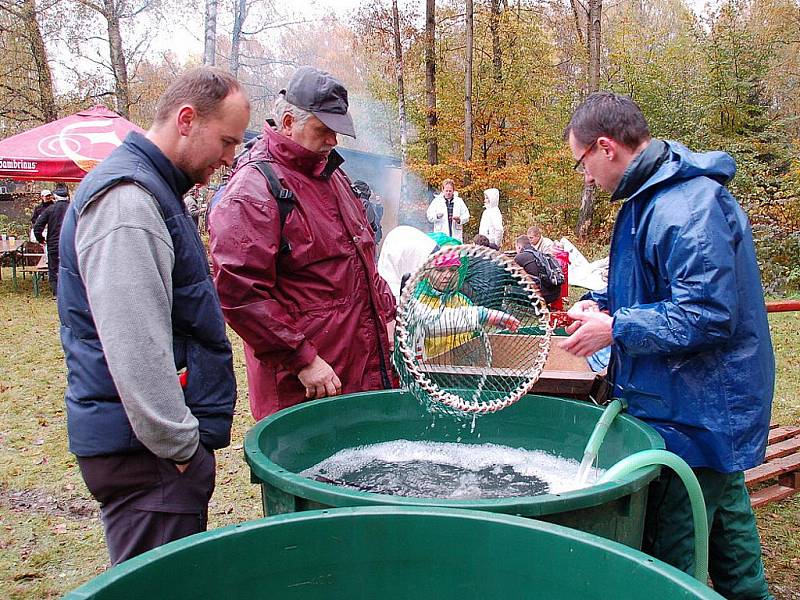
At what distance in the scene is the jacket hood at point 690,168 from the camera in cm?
222

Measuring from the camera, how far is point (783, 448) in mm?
4418

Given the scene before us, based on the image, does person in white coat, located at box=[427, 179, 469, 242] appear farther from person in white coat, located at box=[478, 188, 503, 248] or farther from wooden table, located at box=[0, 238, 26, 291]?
wooden table, located at box=[0, 238, 26, 291]

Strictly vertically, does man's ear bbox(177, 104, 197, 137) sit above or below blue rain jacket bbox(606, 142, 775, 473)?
above

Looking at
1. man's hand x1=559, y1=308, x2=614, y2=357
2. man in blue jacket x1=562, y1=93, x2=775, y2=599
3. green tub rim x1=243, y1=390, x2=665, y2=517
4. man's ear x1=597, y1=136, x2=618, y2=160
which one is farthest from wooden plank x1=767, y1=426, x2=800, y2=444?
green tub rim x1=243, y1=390, x2=665, y2=517

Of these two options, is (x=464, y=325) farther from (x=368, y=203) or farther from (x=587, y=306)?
(x=368, y=203)

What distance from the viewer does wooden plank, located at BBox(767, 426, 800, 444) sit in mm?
4617

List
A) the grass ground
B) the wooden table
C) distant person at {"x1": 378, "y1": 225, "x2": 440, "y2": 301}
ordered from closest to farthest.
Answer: the grass ground < distant person at {"x1": 378, "y1": 225, "x2": 440, "y2": 301} < the wooden table

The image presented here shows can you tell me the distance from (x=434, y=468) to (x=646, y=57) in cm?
2084

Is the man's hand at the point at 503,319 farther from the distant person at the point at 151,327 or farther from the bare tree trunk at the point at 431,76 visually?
the bare tree trunk at the point at 431,76

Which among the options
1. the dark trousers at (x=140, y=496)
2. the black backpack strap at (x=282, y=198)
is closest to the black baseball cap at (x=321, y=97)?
the black backpack strap at (x=282, y=198)

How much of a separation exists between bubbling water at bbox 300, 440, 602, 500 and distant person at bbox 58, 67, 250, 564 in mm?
636

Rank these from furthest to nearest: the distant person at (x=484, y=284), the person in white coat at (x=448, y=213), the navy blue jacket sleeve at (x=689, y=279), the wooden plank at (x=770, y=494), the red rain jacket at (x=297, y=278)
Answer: the person in white coat at (x=448, y=213)
the wooden plank at (x=770, y=494)
the distant person at (x=484, y=284)
the red rain jacket at (x=297, y=278)
the navy blue jacket sleeve at (x=689, y=279)

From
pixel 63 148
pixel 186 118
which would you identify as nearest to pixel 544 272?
pixel 186 118

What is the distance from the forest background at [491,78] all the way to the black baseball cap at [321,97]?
1398 centimetres
